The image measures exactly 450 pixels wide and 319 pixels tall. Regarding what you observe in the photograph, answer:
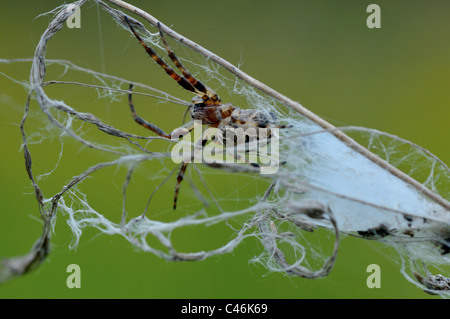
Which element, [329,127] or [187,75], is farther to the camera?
[187,75]

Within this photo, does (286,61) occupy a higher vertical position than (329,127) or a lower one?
higher

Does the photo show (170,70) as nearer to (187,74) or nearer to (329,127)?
(187,74)

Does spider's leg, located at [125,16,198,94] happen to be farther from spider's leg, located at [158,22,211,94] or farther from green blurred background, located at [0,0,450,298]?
green blurred background, located at [0,0,450,298]

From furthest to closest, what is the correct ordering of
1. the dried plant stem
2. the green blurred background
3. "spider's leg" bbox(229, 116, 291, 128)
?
1. the green blurred background
2. "spider's leg" bbox(229, 116, 291, 128)
3. the dried plant stem

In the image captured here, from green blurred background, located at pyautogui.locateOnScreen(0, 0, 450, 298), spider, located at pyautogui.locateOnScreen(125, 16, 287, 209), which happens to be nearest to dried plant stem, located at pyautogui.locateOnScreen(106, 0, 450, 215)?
spider, located at pyautogui.locateOnScreen(125, 16, 287, 209)

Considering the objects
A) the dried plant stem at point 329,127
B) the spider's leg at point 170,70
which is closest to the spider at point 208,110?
the spider's leg at point 170,70

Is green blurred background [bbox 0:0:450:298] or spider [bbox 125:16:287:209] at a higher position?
green blurred background [bbox 0:0:450:298]

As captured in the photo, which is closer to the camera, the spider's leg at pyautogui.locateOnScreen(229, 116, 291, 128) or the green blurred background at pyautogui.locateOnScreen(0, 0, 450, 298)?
the spider's leg at pyautogui.locateOnScreen(229, 116, 291, 128)

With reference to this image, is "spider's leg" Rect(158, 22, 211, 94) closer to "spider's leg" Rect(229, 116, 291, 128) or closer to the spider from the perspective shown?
the spider

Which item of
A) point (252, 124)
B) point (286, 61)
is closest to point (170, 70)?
point (252, 124)

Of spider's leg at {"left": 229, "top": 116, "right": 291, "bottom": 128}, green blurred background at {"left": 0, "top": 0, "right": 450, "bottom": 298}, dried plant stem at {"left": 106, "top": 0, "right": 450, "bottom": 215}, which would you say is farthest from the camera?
green blurred background at {"left": 0, "top": 0, "right": 450, "bottom": 298}

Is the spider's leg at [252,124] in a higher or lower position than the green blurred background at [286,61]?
lower

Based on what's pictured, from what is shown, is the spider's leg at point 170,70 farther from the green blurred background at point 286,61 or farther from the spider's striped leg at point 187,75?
the green blurred background at point 286,61
